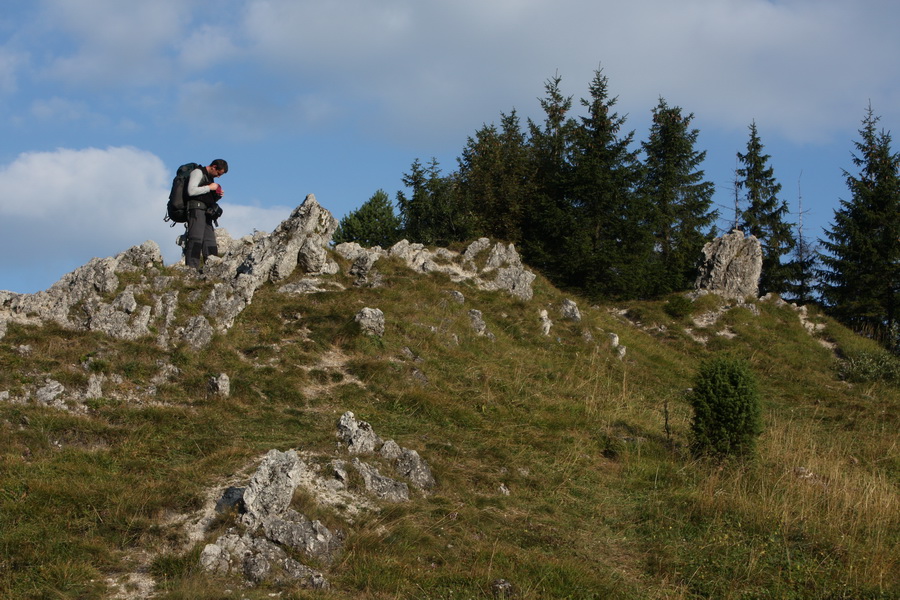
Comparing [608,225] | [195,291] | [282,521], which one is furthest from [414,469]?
[608,225]

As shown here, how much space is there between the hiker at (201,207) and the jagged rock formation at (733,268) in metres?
21.0

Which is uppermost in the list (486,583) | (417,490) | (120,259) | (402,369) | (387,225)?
(387,225)

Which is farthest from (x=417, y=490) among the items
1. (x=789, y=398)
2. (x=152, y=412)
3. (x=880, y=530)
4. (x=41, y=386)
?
(x=789, y=398)

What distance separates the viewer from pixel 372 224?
134 feet

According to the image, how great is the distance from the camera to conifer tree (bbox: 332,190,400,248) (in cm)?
3969

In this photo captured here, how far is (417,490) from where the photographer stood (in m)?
11.4

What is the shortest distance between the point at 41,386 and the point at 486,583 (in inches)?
398

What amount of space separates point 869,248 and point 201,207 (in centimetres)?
3018

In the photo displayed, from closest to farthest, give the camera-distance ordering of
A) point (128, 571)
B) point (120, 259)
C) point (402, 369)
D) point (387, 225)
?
point (128, 571) → point (402, 369) → point (120, 259) → point (387, 225)

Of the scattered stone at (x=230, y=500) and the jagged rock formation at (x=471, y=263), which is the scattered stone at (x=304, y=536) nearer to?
the scattered stone at (x=230, y=500)

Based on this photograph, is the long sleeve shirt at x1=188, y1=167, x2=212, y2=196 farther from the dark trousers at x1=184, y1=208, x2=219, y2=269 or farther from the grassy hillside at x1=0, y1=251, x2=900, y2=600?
the grassy hillside at x1=0, y1=251, x2=900, y2=600

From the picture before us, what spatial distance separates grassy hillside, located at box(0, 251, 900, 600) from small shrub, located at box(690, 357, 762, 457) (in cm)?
40

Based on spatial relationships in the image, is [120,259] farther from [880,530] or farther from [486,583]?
[880,530]

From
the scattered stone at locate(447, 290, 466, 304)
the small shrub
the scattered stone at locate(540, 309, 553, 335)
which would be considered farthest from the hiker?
the small shrub
